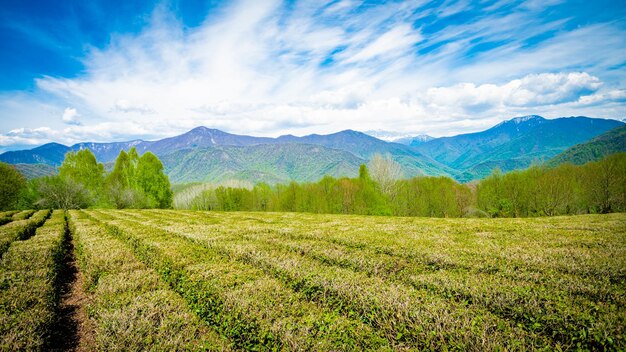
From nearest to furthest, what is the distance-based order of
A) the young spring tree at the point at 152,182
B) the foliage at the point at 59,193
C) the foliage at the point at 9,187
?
the foliage at the point at 9,187 < the foliage at the point at 59,193 < the young spring tree at the point at 152,182

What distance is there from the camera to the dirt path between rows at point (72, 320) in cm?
586

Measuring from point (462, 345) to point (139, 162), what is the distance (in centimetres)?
7378

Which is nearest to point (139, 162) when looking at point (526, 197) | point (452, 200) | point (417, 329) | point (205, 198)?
point (205, 198)

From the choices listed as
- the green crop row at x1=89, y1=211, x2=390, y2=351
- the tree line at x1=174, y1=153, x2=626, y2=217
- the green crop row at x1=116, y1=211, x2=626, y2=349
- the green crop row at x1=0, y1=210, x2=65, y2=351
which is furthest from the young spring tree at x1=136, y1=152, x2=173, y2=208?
the green crop row at x1=89, y1=211, x2=390, y2=351

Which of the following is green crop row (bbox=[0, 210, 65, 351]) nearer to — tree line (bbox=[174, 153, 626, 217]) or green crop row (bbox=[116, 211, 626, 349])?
green crop row (bbox=[116, 211, 626, 349])

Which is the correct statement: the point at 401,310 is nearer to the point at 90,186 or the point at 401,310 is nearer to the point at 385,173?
the point at 385,173

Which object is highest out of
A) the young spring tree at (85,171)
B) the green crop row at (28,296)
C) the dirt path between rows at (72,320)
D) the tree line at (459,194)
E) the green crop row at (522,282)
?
the young spring tree at (85,171)

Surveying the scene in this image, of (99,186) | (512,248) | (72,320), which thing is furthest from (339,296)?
(99,186)

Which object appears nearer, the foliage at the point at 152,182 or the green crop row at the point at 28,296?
the green crop row at the point at 28,296

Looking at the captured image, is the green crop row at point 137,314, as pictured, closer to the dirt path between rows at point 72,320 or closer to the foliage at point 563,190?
the dirt path between rows at point 72,320

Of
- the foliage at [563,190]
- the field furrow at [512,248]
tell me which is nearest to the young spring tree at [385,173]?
the foliage at [563,190]

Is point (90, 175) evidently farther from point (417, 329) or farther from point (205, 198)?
point (417, 329)

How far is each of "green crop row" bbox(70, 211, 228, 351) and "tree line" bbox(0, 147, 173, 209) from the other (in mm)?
59761

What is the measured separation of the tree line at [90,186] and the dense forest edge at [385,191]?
16cm
